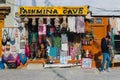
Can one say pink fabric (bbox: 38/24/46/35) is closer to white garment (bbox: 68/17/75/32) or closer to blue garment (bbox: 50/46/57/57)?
blue garment (bbox: 50/46/57/57)

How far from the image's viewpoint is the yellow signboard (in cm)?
1997

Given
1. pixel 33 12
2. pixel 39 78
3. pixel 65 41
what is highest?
pixel 33 12

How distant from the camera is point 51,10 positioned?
20.1 metres

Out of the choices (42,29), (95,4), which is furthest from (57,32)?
(95,4)

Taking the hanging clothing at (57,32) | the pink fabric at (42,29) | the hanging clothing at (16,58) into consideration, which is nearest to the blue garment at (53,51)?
the hanging clothing at (57,32)

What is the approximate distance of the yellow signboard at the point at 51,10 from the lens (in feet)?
65.5

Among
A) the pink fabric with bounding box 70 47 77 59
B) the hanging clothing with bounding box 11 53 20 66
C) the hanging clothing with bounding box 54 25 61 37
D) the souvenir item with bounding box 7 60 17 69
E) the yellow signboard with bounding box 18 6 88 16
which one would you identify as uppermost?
the yellow signboard with bounding box 18 6 88 16

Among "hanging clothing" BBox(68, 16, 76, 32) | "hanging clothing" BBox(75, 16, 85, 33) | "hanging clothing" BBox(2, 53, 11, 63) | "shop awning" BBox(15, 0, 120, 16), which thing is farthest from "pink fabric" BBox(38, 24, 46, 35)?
"hanging clothing" BBox(2, 53, 11, 63)

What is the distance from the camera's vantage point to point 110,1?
20.8m

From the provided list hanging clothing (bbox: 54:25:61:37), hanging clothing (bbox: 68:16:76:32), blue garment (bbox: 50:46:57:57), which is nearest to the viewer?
hanging clothing (bbox: 68:16:76:32)

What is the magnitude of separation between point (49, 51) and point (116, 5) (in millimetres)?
4083

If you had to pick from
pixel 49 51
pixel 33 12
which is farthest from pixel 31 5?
pixel 49 51

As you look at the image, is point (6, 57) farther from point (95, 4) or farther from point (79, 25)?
point (95, 4)

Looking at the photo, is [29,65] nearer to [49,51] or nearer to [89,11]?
[49,51]
